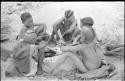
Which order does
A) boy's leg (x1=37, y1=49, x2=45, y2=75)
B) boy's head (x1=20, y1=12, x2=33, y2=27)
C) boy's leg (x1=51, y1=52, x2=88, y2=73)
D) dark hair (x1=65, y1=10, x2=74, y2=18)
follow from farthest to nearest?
dark hair (x1=65, y1=10, x2=74, y2=18), boy's head (x1=20, y1=12, x2=33, y2=27), boy's leg (x1=37, y1=49, x2=45, y2=75), boy's leg (x1=51, y1=52, x2=88, y2=73)

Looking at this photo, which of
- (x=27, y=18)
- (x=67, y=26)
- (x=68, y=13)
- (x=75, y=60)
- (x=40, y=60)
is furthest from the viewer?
(x=67, y=26)

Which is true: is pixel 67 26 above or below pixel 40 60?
above

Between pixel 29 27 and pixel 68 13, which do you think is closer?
pixel 29 27

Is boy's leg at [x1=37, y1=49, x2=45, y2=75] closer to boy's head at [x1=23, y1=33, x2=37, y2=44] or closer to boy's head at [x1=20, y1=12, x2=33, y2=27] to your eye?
boy's head at [x1=23, y1=33, x2=37, y2=44]

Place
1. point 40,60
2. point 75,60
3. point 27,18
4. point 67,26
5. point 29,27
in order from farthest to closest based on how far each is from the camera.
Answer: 1. point 67,26
2. point 29,27
3. point 27,18
4. point 40,60
5. point 75,60

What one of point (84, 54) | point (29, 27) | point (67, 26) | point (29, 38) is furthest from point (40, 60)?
point (67, 26)

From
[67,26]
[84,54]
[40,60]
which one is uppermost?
[67,26]

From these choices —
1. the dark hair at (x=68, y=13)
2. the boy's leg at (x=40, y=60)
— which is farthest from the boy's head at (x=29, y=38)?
the dark hair at (x=68, y=13)

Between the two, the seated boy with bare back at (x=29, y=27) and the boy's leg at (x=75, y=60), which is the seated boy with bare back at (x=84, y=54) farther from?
the seated boy with bare back at (x=29, y=27)

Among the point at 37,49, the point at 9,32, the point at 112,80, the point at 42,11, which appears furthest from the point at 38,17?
the point at 112,80

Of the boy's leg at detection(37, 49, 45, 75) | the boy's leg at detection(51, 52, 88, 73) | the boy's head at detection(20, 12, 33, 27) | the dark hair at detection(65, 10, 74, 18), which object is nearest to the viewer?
the boy's leg at detection(51, 52, 88, 73)

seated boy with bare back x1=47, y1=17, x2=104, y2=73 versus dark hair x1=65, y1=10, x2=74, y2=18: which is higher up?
dark hair x1=65, y1=10, x2=74, y2=18

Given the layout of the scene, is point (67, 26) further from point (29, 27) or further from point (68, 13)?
point (29, 27)

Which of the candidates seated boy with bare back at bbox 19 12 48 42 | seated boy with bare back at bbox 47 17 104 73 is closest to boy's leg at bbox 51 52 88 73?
seated boy with bare back at bbox 47 17 104 73
